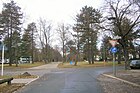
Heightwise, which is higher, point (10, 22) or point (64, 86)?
point (10, 22)

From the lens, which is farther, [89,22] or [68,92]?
[89,22]

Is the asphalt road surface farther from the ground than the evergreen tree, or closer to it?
closer to it

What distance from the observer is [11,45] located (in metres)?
62.2

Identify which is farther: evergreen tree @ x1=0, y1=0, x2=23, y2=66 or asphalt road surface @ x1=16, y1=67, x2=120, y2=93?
evergreen tree @ x1=0, y1=0, x2=23, y2=66

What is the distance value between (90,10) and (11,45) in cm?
2167

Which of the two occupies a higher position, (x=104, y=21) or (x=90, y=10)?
(x=90, y=10)

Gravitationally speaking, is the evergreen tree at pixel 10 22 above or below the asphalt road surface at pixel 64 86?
above

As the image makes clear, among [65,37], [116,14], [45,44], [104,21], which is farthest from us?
[45,44]

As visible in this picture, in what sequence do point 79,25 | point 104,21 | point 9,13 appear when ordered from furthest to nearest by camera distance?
point 79,25
point 9,13
point 104,21

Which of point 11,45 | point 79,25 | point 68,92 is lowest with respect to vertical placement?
point 68,92

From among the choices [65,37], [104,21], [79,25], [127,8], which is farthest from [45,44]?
[127,8]

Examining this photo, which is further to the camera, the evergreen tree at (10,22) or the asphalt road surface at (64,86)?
the evergreen tree at (10,22)

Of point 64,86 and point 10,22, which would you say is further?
point 10,22

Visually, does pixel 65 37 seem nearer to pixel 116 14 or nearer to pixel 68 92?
pixel 116 14
